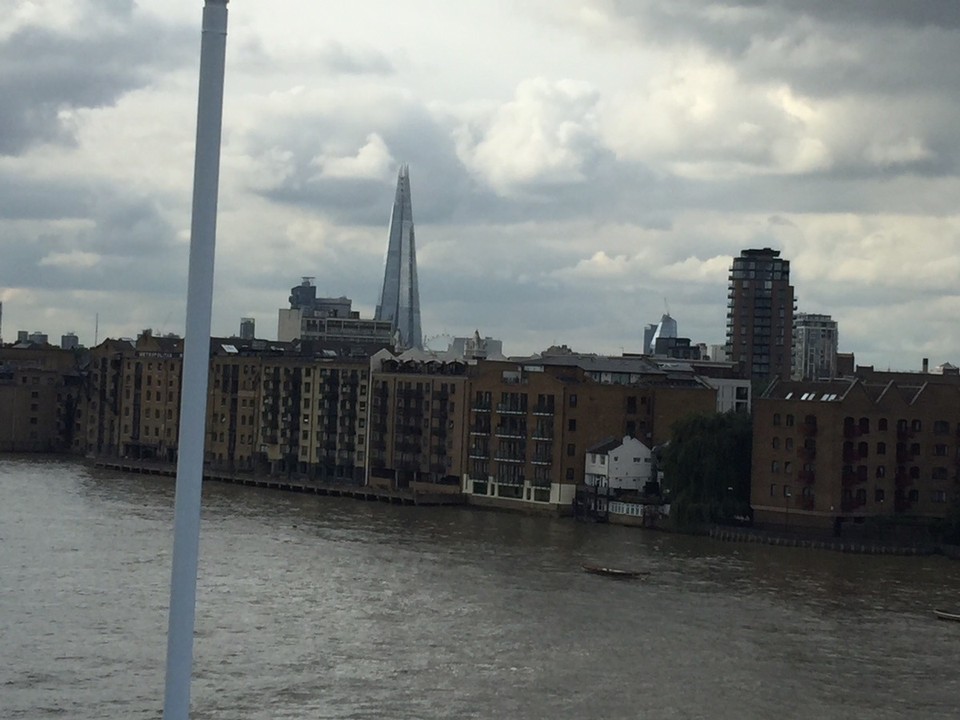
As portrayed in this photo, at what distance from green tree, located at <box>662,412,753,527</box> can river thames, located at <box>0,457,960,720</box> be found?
2291 mm

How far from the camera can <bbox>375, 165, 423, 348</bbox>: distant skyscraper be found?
6097 inches

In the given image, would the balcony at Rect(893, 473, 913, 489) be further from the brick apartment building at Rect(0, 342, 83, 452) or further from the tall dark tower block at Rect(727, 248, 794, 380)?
the tall dark tower block at Rect(727, 248, 794, 380)

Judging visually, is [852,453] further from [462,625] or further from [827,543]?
[462,625]

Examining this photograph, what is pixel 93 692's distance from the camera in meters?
20.6

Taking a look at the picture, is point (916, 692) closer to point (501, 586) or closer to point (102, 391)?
point (501, 586)

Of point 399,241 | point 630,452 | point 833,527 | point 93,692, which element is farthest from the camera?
point 399,241

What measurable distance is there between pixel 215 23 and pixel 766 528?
44.4 meters

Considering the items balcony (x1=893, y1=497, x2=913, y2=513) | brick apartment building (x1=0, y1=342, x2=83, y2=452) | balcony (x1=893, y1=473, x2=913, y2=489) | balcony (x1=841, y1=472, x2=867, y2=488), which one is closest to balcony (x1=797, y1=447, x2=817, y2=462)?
balcony (x1=841, y1=472, x2=867, y2=488)

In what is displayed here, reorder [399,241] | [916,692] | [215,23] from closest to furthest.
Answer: [215,23], [916,692], [399,241]

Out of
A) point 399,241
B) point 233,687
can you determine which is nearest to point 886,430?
point 233,687

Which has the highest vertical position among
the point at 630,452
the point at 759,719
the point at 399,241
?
the point at 399,241

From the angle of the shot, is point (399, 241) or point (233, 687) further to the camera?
point (399, 241)

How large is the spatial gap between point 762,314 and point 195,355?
359 feet

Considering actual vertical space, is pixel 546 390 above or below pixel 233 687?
above
